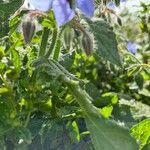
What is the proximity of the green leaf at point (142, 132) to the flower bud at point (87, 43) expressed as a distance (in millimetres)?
174

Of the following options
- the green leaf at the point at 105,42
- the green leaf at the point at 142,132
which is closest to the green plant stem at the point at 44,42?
the green leaf at the point at 105,42

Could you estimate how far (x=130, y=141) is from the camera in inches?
35.1

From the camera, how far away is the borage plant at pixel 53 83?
930 millimetres

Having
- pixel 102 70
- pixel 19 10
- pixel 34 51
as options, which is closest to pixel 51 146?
pixel 34 51

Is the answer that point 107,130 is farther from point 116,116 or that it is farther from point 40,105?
point 116,116

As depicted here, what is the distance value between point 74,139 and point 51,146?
3.8 inches

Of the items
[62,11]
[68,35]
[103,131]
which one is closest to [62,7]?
[62,11]

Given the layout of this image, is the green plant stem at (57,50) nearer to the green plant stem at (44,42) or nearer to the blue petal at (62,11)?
the green plant stem at (44,42)

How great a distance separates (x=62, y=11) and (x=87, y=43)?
0.14 metres

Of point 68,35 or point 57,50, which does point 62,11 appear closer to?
point 68,35

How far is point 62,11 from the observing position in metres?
0.91

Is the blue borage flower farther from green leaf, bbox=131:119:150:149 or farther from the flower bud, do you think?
green leaf, bbox=131:119:150:149

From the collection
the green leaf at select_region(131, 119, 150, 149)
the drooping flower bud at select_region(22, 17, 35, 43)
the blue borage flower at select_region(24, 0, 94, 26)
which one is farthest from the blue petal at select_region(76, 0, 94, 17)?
the green leaf at select_region(131, 119, 150, 149)

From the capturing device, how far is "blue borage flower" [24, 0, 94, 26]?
35.8 inches
